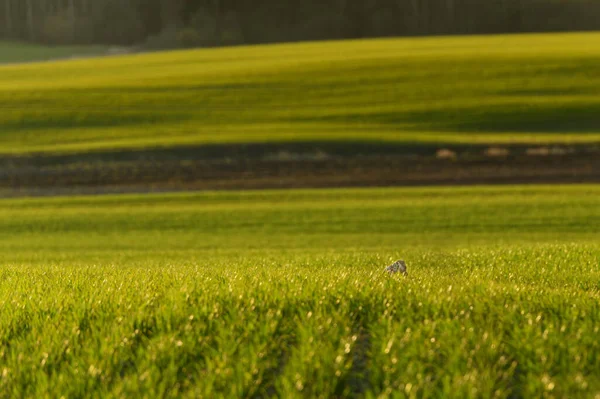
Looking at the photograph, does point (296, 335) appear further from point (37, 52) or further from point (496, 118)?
point (37, 52)

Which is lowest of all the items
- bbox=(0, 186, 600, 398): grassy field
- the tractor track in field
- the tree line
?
the tractor track in field

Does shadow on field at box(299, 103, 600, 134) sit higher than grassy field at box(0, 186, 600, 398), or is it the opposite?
grassy field at box(0, 186, 600, 398)

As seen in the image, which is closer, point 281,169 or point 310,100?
point 281,169

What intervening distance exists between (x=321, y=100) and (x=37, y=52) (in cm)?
6312

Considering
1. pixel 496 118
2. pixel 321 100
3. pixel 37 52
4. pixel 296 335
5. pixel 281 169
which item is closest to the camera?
pixel 296 335

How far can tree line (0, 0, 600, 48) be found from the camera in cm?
9594

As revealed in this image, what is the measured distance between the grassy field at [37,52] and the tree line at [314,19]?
408 cm

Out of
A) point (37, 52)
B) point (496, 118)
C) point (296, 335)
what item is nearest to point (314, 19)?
point (37, 52)

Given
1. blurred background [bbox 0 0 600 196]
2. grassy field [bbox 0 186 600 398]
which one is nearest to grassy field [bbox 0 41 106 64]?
blurred background [bbox 0 0 600 196]

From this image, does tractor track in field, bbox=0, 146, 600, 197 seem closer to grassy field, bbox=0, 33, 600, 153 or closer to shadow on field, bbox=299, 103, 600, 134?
grassy field, bbox=0, 33, 600, 153

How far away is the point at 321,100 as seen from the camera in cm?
5612

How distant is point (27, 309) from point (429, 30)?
95.1 metres

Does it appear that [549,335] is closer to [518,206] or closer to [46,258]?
[46,258]

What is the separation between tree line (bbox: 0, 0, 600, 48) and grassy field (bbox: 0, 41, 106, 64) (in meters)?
4.08
